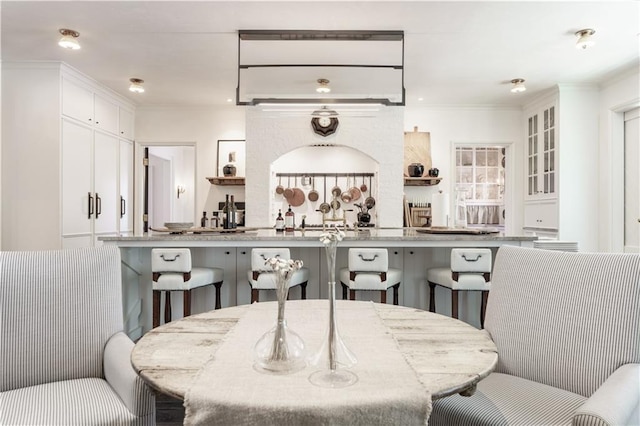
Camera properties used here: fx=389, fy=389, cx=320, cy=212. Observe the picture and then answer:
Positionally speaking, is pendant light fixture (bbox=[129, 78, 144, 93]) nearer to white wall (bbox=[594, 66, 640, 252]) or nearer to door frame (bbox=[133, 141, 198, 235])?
door frame (bbox=[133, 141, 198, 235])

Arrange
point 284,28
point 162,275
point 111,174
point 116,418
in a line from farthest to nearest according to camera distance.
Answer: point 111,174 → point 284,28 → point 162,275 → point 116,418

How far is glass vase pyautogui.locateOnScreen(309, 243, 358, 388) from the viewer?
2.91 feet

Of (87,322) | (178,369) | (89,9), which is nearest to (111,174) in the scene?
(89,9)

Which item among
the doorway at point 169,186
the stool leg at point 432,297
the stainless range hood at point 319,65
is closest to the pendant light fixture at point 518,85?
the stainless range hood at point 319,65

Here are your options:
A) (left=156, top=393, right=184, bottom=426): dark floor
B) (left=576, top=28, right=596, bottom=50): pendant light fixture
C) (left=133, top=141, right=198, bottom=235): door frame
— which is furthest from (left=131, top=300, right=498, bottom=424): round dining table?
(left=133, top=141, right=198, bottom=235): door frame

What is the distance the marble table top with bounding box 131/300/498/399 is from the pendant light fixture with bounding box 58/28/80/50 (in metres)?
3.32

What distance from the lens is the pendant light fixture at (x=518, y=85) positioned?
4.73 m

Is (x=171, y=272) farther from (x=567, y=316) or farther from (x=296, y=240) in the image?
(x=567, y=316)

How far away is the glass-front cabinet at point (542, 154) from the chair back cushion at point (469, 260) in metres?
3.03

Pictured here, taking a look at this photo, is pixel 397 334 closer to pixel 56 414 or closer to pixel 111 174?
pixel 56 414

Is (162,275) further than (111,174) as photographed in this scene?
No

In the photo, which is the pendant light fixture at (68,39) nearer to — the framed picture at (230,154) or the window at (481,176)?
the framed picture at (230,154)

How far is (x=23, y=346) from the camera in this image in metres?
1.40

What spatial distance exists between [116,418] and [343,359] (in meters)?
0.74
